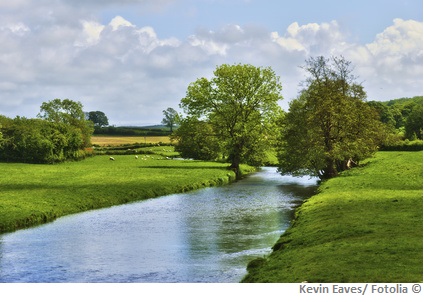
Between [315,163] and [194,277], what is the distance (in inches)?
1541

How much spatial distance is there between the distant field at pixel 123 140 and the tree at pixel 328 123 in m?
81.6

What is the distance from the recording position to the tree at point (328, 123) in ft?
176

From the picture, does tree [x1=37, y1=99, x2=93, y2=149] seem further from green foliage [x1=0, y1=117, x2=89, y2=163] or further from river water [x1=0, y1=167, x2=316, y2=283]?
river water [x1=0, y1=167, x2=316, y2=283]

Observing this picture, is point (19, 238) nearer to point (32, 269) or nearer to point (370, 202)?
point (32, 269)

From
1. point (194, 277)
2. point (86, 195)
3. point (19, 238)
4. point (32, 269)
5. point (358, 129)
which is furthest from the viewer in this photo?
point (358, 129)

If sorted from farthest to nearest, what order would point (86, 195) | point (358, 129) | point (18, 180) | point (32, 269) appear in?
1. point (358, 129)
2. point (18, 180)
3. point (86, 195)
4. point (32, 269)

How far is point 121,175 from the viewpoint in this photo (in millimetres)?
60000

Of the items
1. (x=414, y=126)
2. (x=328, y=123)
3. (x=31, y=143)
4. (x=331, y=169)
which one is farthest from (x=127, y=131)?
(x=328, y=123)

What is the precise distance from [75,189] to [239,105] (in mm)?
34371

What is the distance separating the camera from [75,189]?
45031 mm

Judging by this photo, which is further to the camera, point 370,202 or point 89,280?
point 370,202

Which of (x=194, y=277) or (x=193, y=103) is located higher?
(x=193, y=103)

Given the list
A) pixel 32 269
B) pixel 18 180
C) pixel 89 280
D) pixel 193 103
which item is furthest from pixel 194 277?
pixel 193 103

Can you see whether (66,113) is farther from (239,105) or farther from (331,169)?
(331,169)
